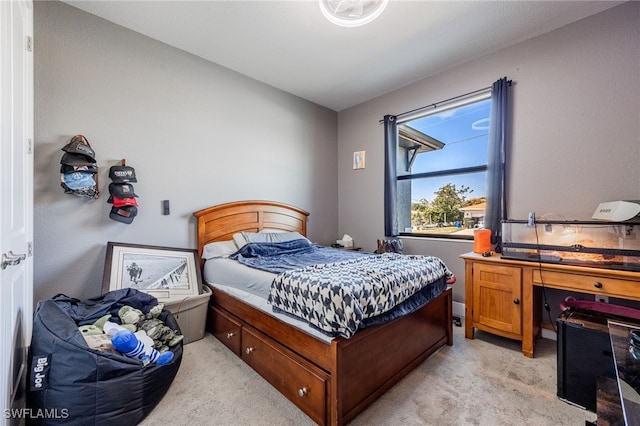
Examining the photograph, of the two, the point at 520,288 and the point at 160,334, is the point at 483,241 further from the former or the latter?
the point at 160,334

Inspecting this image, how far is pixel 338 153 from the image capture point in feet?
14.3

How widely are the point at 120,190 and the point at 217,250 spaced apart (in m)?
0.98

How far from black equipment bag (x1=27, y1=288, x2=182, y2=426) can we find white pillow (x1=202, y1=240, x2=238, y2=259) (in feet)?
4.03

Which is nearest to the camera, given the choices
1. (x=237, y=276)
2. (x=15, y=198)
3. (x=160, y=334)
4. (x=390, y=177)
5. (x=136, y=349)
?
(x=15, y=198)

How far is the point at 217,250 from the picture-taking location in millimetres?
2740

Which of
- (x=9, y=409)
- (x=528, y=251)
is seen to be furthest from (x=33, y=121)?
(x=528, y=251)

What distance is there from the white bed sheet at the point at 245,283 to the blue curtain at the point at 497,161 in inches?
Result: 85.2

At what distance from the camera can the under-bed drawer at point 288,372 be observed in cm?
147

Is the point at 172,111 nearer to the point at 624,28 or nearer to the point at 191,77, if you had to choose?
the point at 191,77

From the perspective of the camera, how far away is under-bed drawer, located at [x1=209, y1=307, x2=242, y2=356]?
2146 mm

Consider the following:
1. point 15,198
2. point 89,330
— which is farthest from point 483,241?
point 15,198

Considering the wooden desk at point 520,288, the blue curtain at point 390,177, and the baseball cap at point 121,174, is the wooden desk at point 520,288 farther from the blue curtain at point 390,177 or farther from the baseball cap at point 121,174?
the baseball cap at point 121,174

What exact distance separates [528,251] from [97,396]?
10.2ft

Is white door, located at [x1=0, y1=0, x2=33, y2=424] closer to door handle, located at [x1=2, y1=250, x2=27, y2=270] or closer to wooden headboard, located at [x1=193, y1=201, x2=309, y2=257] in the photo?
door handle, located at [x1=2, y1=250, x2=27, y2=270]
